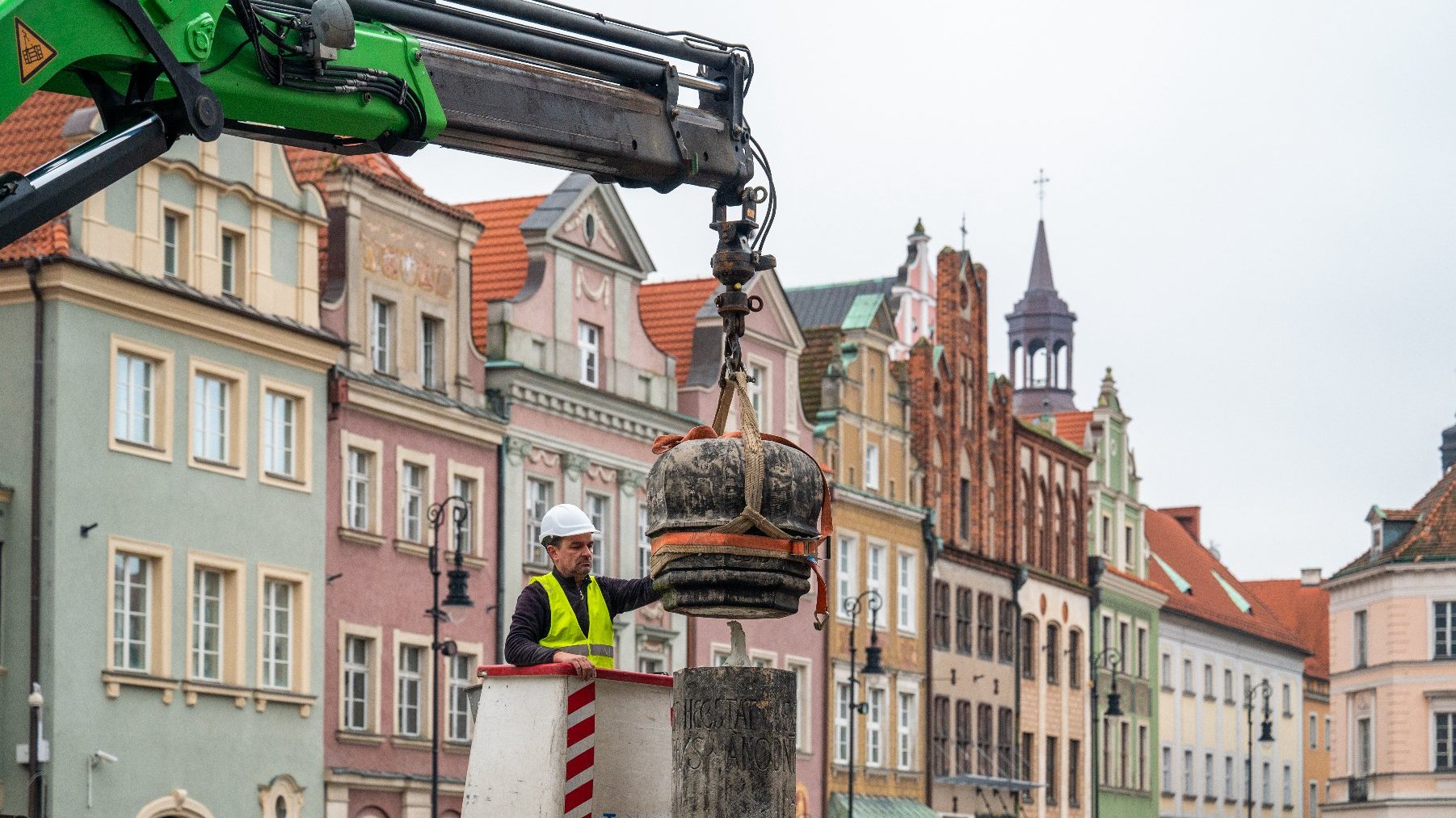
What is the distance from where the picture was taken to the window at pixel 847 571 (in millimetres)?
52188

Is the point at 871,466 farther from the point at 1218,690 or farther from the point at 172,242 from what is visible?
the point at 1218,690

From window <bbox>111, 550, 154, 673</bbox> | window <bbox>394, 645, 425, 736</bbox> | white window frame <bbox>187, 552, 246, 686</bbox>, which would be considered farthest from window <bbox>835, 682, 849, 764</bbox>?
window <bbox>111, 550, 154, 673</bbox>

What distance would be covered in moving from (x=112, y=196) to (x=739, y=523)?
74.3ft

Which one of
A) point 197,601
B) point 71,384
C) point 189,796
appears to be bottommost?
point 189,796

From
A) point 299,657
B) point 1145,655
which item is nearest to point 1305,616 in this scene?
point 1145,655

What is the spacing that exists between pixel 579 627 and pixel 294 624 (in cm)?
2377

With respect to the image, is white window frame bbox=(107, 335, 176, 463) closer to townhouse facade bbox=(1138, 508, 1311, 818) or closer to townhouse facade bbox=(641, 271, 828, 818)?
townhouse facade bbox=(641, 271, 828, 818)

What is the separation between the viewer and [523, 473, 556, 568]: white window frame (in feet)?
135

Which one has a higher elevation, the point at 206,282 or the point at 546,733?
the point at 206,282

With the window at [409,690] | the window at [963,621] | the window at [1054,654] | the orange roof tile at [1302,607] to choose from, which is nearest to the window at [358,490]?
the window at [409,690]

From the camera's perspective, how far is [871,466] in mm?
54594

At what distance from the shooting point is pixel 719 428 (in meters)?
12.3

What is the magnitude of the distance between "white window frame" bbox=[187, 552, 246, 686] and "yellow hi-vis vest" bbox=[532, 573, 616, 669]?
866 inches

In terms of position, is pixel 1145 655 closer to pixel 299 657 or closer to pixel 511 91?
pixel 299 657
